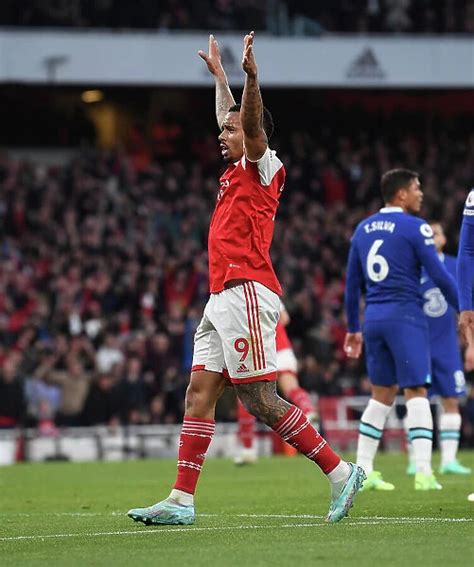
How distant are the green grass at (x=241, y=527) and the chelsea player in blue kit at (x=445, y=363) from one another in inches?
29.7

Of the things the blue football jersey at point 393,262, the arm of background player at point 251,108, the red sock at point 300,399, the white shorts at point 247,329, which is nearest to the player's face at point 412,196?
the blue football jersey at point 393,262

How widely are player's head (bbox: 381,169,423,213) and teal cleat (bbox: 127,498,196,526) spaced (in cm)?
386

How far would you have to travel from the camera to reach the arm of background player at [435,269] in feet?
34.4

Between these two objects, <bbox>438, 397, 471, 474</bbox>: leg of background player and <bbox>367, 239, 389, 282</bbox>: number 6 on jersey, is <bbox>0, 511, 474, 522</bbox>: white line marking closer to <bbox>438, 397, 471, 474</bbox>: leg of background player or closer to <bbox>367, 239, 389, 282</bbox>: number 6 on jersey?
<bbox>367, 239, 389, 282</bbox>: number 6 on jersey

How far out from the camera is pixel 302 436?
808cm

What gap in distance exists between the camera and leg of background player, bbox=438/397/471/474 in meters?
13.5

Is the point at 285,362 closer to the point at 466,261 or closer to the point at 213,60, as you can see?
the point at 213,60

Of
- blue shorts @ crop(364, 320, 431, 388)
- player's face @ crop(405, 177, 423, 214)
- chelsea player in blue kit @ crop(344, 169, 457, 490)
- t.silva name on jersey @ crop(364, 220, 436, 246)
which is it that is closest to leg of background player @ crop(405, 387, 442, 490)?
chelsea player in blue kit @ crop(344, 169, 457, 490)

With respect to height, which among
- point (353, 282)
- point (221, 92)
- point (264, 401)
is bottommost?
point (264, 401)

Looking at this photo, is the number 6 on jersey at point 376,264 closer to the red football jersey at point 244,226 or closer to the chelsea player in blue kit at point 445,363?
the chelsea player in blue kit at point 445,363

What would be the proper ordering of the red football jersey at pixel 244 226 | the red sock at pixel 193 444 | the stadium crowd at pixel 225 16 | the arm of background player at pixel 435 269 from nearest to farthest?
1. the red football jersey at pixel 244 226
2. the red sock at pixel 193 444
3. the arm of background player at pixel 435 269
4. the stadium crowd at pixel 225 16

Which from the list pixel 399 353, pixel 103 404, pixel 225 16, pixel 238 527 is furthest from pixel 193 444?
pixel 225 16

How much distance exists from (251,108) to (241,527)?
2.27 metres

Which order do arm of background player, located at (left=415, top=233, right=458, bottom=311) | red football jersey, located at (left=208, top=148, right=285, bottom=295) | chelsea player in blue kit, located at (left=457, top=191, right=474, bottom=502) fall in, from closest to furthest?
red football jersey, located at (left=208, top=148, right=285, bottom=295), chelsea player in blue kit, located at (left=457, top=191, right=474, bottom=502), arm of background player, located at (left=415, top=233, right=458, bottom=311)
